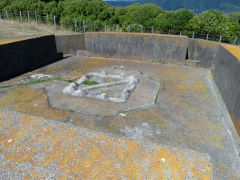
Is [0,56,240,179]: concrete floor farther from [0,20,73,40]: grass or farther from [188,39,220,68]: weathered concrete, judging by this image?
[0,20,73,40]: grass

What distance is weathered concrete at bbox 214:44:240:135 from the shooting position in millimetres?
5209

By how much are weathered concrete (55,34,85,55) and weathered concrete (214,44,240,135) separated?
7.85 metres

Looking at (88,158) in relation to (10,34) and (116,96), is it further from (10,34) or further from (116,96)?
(10,34)

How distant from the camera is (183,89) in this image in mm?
7395

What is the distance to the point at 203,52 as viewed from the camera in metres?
10.1

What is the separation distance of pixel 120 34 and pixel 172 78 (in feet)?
14.2

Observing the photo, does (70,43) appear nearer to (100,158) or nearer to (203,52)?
(203,52)

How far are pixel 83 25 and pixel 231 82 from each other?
582 inches

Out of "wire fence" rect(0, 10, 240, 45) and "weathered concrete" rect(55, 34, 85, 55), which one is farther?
"wire fence" rect(0, 10, 240, 45)

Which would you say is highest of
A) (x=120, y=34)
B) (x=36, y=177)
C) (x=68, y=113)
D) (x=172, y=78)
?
(x=120, y=34)

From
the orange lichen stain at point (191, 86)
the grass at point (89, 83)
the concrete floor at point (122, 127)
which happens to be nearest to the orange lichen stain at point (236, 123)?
the concrete floor at point (122, 127)

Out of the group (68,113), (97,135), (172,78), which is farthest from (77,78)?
(97,135)

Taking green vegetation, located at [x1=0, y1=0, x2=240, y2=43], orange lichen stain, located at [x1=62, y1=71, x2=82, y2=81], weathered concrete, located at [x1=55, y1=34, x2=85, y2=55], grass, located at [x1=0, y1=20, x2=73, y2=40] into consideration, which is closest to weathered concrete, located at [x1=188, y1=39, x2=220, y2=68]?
green vegetation, located at [x1=0, y1=0, x2=240, y2=43]

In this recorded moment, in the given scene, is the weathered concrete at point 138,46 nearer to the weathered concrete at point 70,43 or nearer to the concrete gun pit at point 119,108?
the concrete gun pit at point 119,108
